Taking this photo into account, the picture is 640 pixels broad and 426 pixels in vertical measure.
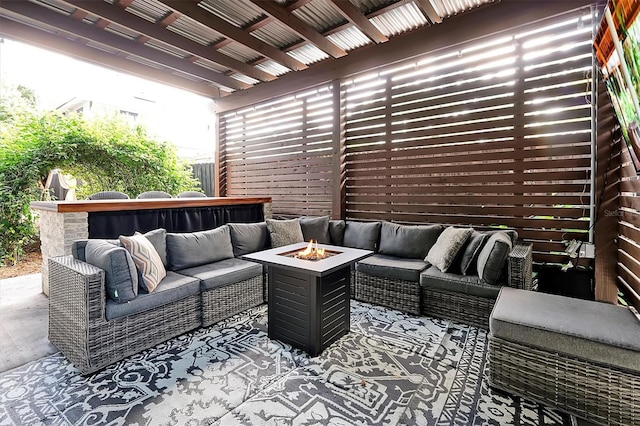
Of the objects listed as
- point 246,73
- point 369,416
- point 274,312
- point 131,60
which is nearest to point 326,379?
point 369,416

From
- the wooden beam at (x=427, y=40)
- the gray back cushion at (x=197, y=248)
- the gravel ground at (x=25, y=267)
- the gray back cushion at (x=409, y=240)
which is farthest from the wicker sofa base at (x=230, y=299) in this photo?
the gravel ground at (x=25, y=267)

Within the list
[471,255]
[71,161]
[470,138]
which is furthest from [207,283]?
[71,161]

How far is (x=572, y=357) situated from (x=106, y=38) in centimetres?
548

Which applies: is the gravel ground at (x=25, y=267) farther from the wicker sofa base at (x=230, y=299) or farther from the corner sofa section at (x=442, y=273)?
the corner sofa section at (x=442, y=273)

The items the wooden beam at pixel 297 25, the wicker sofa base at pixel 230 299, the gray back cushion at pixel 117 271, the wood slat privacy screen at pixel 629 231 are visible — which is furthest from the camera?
the wooden beam at pixel 297 25

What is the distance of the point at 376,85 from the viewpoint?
14.1 ft

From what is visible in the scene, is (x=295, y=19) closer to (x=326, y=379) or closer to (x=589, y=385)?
(x=326, y=379)

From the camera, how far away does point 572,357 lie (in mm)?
1665

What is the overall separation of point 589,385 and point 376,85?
3.86 m

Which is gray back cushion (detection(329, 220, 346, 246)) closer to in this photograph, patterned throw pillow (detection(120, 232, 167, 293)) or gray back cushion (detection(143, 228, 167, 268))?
gray back cushion (detection(143, 228, 167, 268))

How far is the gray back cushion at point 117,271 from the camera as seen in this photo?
7.22ft

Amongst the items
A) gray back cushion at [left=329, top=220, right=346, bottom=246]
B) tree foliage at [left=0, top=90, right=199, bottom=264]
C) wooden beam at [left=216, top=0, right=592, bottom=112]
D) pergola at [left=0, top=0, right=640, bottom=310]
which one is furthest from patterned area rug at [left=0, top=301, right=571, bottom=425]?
tree foliage at [left=0, top=90, right=199, bottom=264]

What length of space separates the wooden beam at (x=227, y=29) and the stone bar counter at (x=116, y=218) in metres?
2.05

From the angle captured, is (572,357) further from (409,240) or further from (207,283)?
(207,283)
